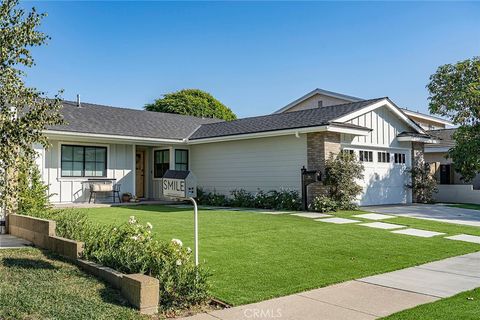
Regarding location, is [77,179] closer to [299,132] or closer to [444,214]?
[299,132]

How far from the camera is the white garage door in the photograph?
647 inches

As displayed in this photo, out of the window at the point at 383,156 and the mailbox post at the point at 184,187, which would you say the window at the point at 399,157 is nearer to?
the window at the point at 383,156

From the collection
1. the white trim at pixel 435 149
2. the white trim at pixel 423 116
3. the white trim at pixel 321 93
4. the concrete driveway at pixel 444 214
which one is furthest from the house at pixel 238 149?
the white trim at pixel 423 116

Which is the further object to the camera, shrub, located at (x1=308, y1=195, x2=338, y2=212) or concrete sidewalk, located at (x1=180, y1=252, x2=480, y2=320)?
shrub, located at (x1=308, y1=195, x2=338, y2=212)

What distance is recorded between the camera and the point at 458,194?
822 inches

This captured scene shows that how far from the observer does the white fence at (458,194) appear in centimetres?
2042

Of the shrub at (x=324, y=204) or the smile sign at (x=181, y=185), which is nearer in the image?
the smile sign at (x=181, y=185)

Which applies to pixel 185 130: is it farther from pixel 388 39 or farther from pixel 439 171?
pixel 439 171

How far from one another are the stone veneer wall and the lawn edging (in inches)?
359

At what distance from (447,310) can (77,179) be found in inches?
589

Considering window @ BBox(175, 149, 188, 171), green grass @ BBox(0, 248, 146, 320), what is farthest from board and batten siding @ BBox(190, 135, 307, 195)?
green grass @ BBox(0, 248, 146, 320)

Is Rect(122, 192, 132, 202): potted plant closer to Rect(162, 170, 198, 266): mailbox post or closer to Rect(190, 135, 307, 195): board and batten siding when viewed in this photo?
Rect(190, 135, 307, 195): board and batten siding

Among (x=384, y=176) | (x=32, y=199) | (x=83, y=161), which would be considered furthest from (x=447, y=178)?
(x=32, y=199)

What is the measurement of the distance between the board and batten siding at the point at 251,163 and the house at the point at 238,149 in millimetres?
38
